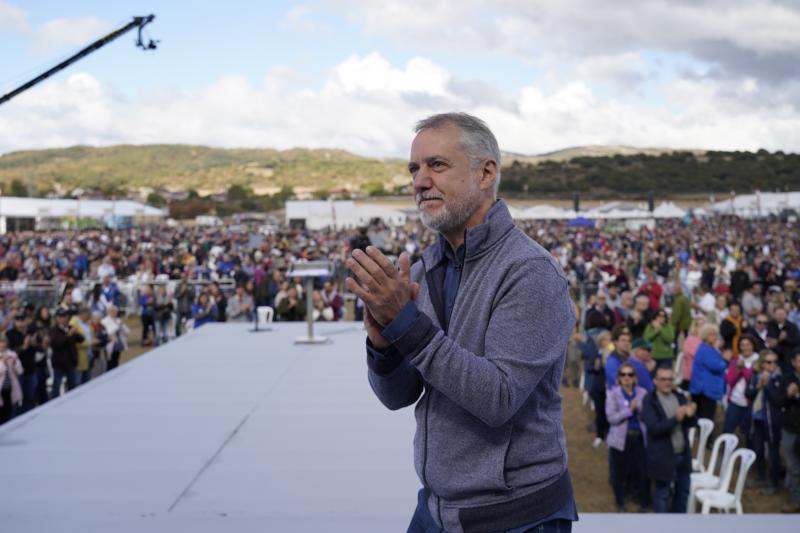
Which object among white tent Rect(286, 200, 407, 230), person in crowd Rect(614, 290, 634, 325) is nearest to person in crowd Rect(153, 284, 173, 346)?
person in crowd Rect(614, 290, 634, 325)

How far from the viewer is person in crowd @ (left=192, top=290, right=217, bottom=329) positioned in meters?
13.8

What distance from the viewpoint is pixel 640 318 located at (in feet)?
35.0

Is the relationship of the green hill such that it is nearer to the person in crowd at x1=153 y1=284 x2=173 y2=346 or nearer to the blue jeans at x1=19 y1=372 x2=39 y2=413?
the person in crowd at x1=153 y1=284 x2=173 y2=346

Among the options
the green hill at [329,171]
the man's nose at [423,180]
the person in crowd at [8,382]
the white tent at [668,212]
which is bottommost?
the person in crowd at [8,382]

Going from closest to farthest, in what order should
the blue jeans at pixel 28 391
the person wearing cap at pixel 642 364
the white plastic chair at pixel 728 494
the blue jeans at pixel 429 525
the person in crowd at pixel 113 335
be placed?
the blue jeans at pixel 429 525, the white plastic chair at pixel 728 494, the person wearing cap at pixel 642 364, the blue jeans at pixel 28 391, the person in crowd at pixel 113 335

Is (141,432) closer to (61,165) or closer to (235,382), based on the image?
(235,382)

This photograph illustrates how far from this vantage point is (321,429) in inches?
216

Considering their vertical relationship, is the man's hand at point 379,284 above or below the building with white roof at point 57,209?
below

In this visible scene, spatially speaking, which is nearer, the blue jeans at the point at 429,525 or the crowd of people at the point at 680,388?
the blue jeans at the point at 429,525

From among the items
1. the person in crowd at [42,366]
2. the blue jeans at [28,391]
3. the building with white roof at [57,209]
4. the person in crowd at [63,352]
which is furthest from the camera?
the building with white roof at [57,209]

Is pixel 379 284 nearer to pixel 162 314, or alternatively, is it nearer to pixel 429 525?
pixel 429 525

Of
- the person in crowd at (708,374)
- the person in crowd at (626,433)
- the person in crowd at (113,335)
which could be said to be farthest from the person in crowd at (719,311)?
the person in crowd at (113,335)

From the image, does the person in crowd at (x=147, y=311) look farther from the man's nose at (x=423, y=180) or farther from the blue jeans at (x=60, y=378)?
the man's nose at (x=423, y=180)

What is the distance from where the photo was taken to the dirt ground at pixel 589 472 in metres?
7.40
